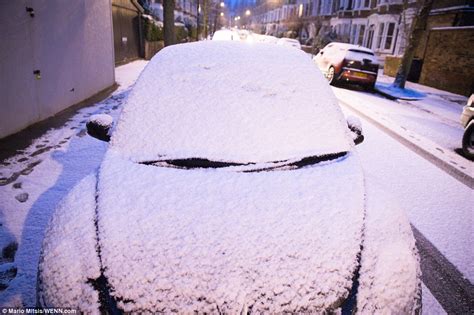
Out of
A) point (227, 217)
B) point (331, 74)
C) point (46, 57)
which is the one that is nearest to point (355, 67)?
point (331, 74)

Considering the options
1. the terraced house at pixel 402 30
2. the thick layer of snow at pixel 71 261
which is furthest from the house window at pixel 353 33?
the thick layer of snow at pixel 71 261

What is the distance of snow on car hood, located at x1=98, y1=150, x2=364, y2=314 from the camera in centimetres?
138

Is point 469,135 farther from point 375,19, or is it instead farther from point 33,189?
point 375,19

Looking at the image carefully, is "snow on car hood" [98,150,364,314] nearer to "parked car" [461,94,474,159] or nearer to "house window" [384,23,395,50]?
"parked car" [461,94,474,159]

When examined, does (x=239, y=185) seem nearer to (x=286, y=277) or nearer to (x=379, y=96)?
(x=286, y=277)

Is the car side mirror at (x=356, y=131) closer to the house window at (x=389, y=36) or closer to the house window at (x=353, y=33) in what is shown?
the house window at (x=389, y=36)

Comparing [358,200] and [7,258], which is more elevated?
[358,200]

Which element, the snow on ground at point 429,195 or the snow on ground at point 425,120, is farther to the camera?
the snow on ground at point 425,120

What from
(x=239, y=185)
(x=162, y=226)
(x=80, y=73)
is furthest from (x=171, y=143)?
(x=80, y=73)

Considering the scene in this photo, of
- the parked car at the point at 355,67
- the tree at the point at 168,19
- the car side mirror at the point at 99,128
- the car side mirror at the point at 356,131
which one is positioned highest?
the tree at the point at 168,19

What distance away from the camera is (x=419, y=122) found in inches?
343

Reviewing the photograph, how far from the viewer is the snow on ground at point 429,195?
10.8ft

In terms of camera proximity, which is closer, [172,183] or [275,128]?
[172,183]

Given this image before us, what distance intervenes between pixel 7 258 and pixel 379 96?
514 inches
